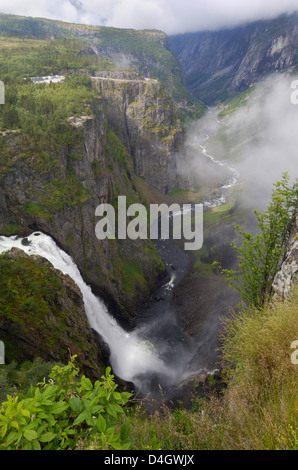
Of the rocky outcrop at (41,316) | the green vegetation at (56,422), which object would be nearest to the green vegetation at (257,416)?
the green vegetation at (56,422)

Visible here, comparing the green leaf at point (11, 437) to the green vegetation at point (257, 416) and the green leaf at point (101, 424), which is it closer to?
the green leaf at point (101, 424)

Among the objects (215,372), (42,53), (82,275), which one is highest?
(42,53)

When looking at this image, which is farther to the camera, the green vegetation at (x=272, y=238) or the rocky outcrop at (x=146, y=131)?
the rocky outcrop at (x=146, y=131)

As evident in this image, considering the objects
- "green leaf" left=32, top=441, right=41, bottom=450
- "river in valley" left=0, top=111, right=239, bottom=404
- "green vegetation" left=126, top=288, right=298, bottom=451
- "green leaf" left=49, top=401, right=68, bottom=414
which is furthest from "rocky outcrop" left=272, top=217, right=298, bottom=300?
"river in valley" left=0, top=111, right=239, bottom=404

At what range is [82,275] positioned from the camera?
4525cm

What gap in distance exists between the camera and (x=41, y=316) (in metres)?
27.2

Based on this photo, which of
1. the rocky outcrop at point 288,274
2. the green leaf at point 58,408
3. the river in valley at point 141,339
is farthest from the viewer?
the river in valley at point 141,339

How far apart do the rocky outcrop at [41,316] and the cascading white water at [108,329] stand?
152 inches

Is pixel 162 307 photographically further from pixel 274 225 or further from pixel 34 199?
pixel 274 225

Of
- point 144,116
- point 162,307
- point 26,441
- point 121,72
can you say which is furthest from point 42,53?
point 26,441

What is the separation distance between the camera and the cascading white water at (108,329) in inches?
1421

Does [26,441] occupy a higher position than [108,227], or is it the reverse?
[108,227]

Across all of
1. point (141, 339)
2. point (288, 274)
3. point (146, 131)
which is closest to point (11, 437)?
point (288, 274)

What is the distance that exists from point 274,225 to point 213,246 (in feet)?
190
